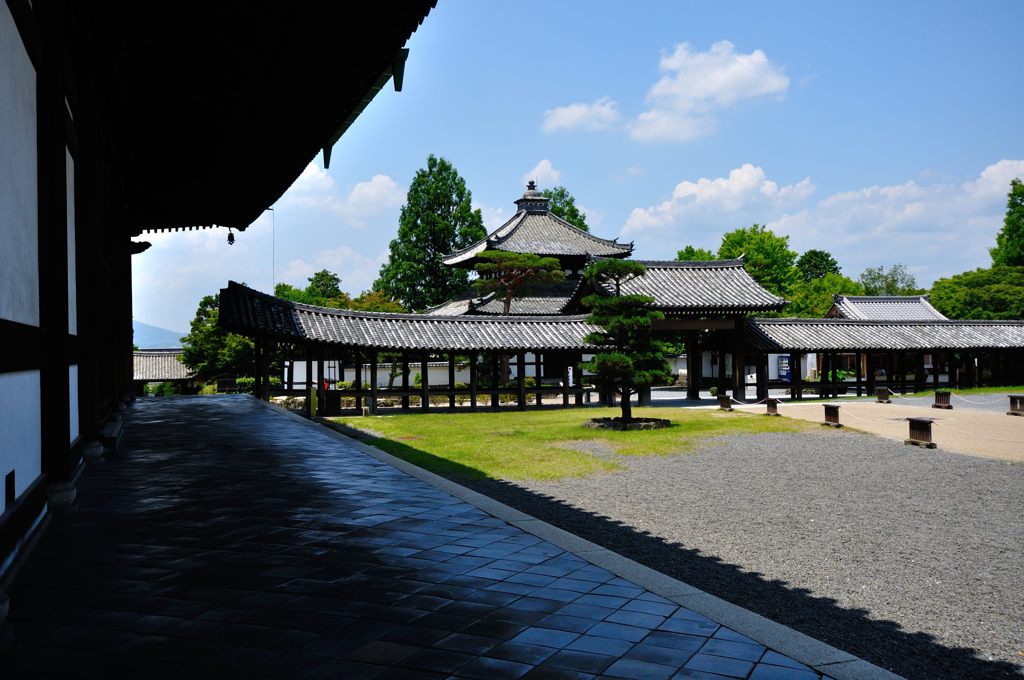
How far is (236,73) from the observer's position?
571 centimetres

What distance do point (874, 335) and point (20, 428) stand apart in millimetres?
31502

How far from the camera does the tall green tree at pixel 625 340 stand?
18.7 meters

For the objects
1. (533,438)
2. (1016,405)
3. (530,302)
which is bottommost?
(533,438)

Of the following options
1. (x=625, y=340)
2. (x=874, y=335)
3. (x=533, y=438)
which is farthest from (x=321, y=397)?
(x=874, y=335)

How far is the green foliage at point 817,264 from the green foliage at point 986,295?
151 ft

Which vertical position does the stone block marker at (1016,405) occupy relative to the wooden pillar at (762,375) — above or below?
below

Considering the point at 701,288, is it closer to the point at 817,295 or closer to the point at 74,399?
the point at 74,399

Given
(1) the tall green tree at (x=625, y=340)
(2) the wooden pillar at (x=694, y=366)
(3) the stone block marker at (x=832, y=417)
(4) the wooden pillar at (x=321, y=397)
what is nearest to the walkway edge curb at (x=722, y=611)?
(1) the tall green tree at (x=625, y=340)

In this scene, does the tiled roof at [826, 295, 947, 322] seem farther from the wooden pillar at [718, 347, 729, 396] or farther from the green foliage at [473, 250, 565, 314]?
the green foliage at [473, 250, 565, 314]

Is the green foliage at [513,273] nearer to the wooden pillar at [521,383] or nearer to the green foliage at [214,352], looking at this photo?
the wooden pillar at [521,383]

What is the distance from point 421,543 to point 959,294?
47.0 meters

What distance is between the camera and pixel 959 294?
42562 millimetres

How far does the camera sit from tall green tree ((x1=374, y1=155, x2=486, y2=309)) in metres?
48.1

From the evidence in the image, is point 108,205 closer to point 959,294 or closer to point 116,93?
point 116,93
